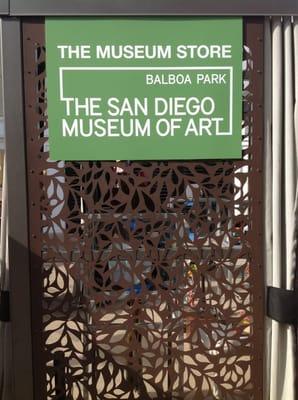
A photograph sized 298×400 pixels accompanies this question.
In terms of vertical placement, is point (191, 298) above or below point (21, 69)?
below

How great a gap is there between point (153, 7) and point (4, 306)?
186cm

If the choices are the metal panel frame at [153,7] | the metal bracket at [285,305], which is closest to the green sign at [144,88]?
the metal panel frame at [153,7]

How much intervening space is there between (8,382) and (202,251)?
1.37 m

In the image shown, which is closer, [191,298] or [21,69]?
[21,69]

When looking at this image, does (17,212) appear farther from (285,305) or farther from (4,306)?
(285,305)

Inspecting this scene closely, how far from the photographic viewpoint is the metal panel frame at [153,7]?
2607 mm

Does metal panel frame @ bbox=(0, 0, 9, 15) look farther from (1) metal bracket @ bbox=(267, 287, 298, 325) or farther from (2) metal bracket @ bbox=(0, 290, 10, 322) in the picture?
(1) metal bracket @ bbox=(267, 287, 298, 325)

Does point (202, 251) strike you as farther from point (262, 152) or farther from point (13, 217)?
point (13, 217)

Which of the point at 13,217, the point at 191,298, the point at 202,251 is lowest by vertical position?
the point at 191,298

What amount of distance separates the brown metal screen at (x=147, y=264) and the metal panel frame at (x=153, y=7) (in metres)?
0.10

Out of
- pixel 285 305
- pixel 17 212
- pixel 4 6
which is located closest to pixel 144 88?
pixel 4 6

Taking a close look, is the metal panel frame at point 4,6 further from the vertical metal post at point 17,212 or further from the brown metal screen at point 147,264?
the brown metal screen at point 147,264

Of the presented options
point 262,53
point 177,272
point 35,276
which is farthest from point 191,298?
point 262,53

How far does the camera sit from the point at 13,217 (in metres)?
2.72
